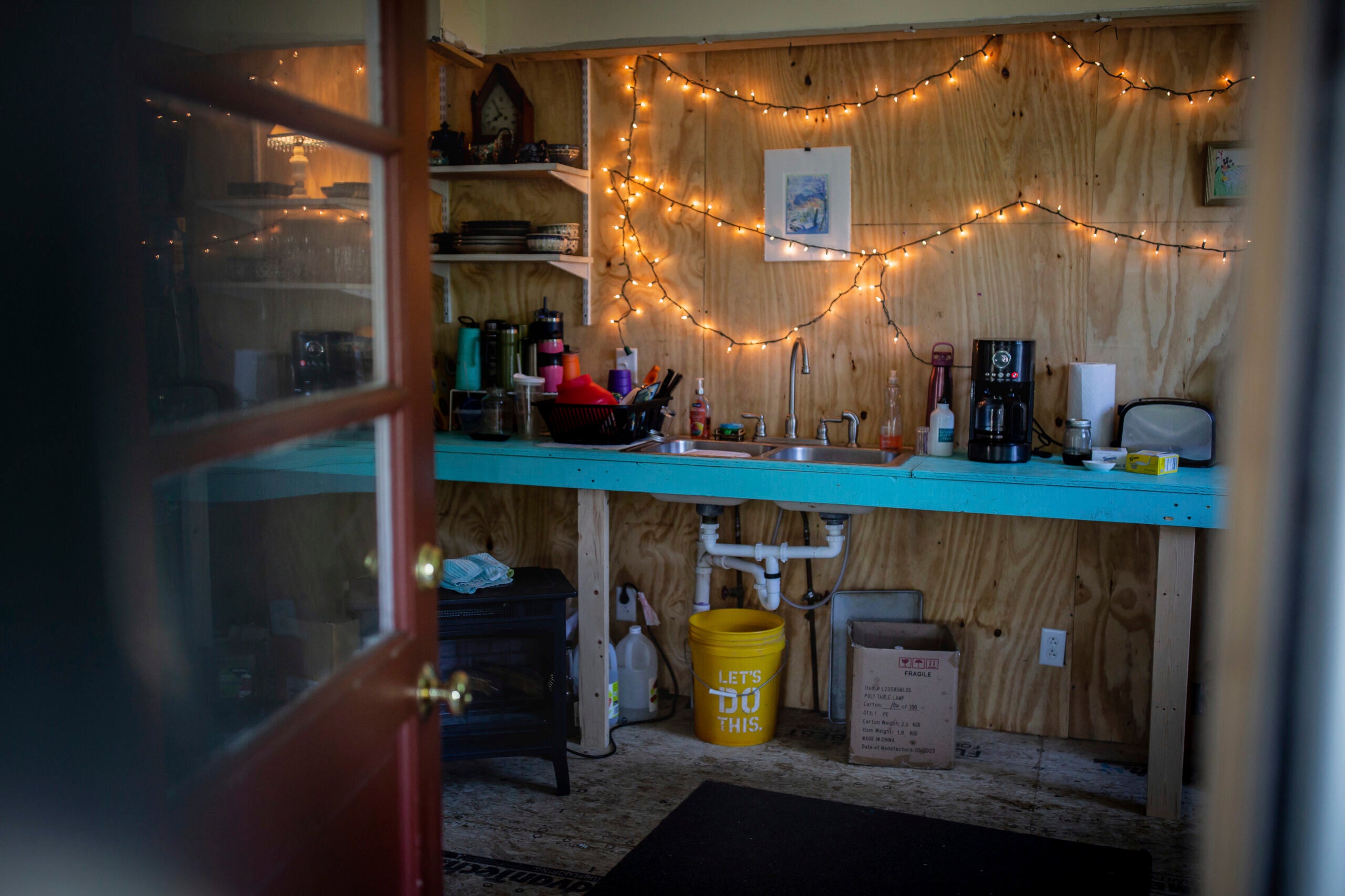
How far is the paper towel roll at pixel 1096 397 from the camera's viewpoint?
3156 mm

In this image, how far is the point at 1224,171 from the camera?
3.05 m

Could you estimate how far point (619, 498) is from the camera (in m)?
3.75

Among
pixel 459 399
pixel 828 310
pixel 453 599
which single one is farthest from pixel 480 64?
pixel 453 599

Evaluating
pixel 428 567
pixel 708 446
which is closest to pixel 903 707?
pixel 708 446

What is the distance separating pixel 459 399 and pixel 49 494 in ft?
10.2

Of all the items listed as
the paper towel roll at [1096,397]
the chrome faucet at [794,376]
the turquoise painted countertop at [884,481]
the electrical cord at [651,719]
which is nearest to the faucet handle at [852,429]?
the chrome faucet at [794,376]

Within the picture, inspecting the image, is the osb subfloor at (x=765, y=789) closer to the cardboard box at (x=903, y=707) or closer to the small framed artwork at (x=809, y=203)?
the cardboard box at (x=903, y=707)

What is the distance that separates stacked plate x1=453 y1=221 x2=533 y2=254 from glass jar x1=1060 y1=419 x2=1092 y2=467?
73.8 inches

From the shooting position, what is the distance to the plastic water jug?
3555 millimetres

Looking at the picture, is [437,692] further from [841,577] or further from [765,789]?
[841,577]

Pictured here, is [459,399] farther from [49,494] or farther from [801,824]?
[49,494]

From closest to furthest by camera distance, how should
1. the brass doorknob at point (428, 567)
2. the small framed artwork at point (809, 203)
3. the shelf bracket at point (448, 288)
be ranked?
1. the brass doorknob at point (428, 567)
2. the small framed artwork at point (809, 203)
3. the shelf bracket at point (448, 288)

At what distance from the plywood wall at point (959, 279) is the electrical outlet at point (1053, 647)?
0.04 meters

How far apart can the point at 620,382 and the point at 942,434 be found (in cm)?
109
